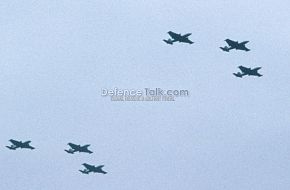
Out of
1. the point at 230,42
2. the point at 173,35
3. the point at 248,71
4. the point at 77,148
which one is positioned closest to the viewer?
the point at 173,35

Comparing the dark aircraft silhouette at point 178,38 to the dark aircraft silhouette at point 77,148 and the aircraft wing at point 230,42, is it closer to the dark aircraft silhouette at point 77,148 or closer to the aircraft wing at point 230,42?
the aircraft wing at point 230,42

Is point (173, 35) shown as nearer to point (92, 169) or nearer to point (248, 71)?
point (248, 71)

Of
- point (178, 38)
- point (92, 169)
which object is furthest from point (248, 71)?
point (92, 169)

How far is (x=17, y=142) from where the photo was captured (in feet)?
484

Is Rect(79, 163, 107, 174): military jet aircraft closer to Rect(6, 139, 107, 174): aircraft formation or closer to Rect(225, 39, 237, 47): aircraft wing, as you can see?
Rect(6, 139, 107, 174): aircraft formation

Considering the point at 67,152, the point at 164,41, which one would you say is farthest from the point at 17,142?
the point at 164,41

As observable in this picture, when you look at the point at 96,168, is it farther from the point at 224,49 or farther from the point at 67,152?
the point at 224,49

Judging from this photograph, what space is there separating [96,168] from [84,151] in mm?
2668

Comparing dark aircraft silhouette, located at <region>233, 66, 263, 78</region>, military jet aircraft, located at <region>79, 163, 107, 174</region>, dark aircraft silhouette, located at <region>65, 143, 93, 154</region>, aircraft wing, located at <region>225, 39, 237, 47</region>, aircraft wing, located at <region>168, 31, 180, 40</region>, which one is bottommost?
military jet aircraft, located at <region>79, 163, 107, 174</region>

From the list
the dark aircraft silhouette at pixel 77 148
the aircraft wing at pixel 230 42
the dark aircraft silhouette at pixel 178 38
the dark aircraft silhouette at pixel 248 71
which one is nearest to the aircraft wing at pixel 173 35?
the dark aircraft silhouette at pixel 178 38

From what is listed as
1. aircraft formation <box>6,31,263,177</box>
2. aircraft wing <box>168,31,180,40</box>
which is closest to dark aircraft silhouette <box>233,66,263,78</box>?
aircraft formation <box>6,31,263,177</box>

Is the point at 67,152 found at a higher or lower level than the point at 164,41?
lower

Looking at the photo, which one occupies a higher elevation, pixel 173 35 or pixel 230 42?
pixel 173 35

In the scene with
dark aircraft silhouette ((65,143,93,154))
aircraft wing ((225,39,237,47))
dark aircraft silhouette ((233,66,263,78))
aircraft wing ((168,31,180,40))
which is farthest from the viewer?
dark aircraft silhouette ((233,66,263,78))
